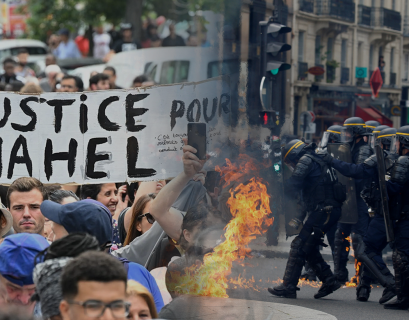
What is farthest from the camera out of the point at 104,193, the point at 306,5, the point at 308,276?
the point at 308,276

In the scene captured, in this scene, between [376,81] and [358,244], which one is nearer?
[358,244]

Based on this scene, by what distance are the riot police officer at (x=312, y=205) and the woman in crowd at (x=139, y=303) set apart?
16.0ft

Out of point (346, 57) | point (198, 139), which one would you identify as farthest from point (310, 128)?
point (198, 139)

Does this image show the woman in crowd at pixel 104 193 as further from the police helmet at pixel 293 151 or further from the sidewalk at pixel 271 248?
the police helmet at pixel 293 151

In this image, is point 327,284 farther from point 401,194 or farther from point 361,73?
point 361,73

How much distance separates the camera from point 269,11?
5703 mm

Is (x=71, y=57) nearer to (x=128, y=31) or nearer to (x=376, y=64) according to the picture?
(x=128, y=31)

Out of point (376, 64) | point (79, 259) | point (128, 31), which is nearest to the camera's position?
point (79, 259)

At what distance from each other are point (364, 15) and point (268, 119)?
3772 millimetres

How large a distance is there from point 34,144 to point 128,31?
1017cm

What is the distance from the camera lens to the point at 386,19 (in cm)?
922

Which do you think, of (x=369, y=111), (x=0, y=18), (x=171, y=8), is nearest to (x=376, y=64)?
(x=369, y=111)

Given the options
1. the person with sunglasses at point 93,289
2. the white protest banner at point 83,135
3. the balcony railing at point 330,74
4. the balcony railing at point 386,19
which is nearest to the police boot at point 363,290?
the balcony railing at point 330,74

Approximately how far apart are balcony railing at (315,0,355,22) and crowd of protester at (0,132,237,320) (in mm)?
A: 2532
